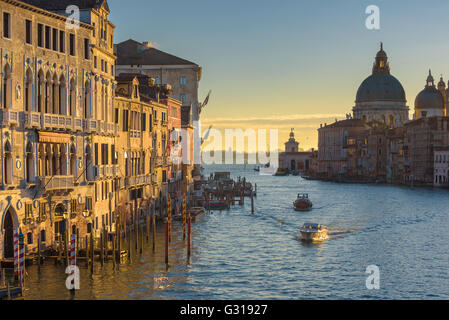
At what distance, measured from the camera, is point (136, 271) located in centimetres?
2303

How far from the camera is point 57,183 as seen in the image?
22594 millimetres

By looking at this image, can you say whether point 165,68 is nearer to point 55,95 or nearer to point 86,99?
point 86,99

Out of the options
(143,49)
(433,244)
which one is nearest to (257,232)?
(433,244)

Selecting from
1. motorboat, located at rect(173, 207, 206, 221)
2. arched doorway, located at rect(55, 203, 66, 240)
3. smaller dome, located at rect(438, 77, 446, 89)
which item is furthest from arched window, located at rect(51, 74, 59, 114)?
smaller dome, located at rect(438, 77, 446, 89)

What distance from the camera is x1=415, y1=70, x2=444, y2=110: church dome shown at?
14562 centimetres

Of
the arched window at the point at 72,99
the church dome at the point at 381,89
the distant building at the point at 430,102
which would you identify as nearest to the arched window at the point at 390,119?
the church dome at the point at 381,89

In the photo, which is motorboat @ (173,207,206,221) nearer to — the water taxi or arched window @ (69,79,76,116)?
arched window @ (69,79,76,116)

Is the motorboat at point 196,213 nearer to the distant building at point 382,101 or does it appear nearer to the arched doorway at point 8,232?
the arched doorway at point 8,232

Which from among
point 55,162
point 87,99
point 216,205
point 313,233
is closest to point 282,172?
point 216,205

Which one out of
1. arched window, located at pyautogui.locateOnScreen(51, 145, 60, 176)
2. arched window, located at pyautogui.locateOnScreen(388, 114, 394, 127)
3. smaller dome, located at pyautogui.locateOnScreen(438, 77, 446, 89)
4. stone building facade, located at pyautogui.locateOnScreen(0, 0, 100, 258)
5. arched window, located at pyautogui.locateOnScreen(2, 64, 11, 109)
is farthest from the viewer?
smaller dome, located at pyautogui.locateOnScreen(438, 77, 446, 89)

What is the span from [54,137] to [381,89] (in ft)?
457

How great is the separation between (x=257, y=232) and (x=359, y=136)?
92.5 meters

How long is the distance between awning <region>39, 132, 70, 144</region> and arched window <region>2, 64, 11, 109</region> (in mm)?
1867

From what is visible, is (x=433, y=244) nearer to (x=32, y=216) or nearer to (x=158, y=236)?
(x=158, y=236)
